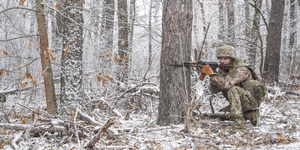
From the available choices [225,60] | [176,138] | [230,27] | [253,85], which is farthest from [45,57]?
[230,27]

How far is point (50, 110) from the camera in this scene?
15.6 ft

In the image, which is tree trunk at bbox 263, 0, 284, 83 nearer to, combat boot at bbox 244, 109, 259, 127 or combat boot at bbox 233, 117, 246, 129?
combat boot at bbox 244, 109, 259, 127

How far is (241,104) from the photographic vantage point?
3.97 metres

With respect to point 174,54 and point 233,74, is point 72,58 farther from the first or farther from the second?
point 233,74

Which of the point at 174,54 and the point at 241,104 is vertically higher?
the point at 174,54

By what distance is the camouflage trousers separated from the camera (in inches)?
149

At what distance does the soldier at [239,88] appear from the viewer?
12.5 ft

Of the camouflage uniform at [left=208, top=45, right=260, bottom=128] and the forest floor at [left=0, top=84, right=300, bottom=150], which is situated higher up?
the camouflage uniform at [left=208, top=45, right=260, bottom=128]

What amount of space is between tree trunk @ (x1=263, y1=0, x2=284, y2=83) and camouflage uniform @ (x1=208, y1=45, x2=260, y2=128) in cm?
405

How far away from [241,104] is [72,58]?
3.63m

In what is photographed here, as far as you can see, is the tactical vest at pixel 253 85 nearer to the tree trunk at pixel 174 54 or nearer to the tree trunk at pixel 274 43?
the tree trunk at pixel 174 54

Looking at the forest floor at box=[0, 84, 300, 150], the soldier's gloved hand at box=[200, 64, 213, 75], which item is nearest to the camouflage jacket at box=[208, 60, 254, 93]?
the soldier's gloved hand at box=[200, 64, 213, 75]

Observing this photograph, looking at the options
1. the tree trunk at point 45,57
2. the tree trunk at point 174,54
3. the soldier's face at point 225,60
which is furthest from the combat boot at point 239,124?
the tree trunk at point 45,57

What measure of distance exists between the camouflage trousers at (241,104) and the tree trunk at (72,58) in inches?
129
